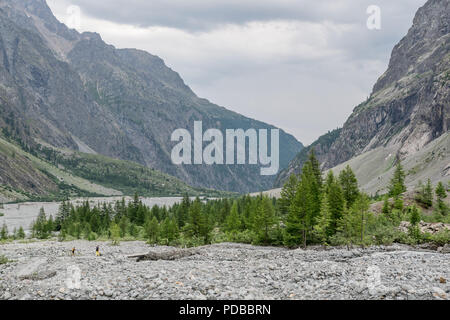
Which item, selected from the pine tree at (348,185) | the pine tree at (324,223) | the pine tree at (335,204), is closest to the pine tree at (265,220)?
the pine tree at (324,223)

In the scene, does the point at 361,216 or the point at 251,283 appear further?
the point at 361,216

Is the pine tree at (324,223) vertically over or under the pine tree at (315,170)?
under

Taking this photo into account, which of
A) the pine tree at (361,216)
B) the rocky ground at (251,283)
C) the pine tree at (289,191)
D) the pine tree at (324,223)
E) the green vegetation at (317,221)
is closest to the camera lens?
the rocky ground at (251,283)

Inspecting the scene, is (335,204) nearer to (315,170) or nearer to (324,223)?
(324,223)

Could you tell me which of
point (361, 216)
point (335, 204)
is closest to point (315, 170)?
point (335, 204)

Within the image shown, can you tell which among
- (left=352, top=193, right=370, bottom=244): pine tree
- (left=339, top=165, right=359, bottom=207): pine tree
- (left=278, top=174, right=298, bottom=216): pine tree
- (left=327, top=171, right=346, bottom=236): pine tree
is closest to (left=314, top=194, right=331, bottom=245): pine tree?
(left=327, top=171, right=346, bottom=236): pine tree

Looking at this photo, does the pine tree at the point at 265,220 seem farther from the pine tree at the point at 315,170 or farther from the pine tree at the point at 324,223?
the pine tree at the point at 315,170

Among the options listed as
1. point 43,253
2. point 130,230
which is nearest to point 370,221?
point 43,253

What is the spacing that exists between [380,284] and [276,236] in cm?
3894

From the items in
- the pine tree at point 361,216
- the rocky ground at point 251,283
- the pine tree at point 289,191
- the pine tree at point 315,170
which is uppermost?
the pine tree at point 315,170

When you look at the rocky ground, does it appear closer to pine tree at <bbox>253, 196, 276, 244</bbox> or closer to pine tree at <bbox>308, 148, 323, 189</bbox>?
pine tree at <bbox>253, 196, 276, 244</bbox>

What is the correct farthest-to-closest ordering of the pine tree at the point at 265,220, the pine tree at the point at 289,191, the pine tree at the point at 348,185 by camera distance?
the pine tree at the point at 289,191 → the pine tree at the point at 348,185 → the pine tree at the point at 265,220

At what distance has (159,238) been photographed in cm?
6506
